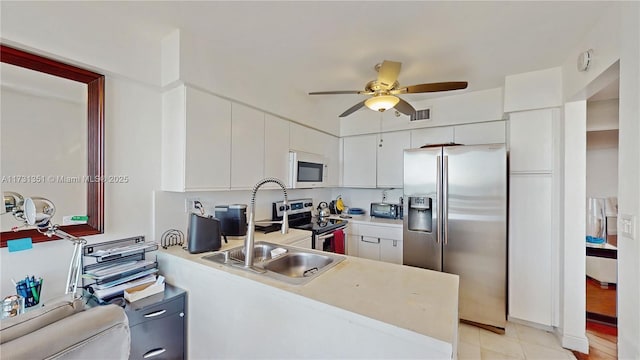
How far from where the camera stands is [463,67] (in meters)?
2.30

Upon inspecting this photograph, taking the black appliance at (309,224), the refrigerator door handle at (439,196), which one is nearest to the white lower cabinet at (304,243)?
the black appliance at (309,224)

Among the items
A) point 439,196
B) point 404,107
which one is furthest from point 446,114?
point 439,196

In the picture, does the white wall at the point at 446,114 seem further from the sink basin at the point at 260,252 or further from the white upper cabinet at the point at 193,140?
the sink basin at the point at 260,252

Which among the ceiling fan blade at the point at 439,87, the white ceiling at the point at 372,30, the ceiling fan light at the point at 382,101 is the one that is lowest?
the ceiling fan light at the point at 382,101

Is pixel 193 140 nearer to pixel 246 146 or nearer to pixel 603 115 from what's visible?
pixel 246 146

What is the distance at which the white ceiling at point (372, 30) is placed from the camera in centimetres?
152

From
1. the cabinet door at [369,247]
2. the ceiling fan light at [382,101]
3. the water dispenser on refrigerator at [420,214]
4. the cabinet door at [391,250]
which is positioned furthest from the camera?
the cabinet door at [369,247]

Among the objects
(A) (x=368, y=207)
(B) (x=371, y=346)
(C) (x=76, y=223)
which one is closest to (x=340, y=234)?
(A) (x=368, y=207)

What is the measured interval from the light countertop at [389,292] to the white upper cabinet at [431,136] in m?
2.15

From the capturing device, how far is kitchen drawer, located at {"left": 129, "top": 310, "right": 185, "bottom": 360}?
4.71ft

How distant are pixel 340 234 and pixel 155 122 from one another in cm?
219

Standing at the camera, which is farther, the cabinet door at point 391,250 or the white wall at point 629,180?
the cabinet door at point 391,250

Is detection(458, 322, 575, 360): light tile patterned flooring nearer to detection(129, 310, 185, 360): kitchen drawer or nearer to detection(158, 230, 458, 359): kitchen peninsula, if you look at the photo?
detection(158, 230, 458, 359): kitchen peninsula

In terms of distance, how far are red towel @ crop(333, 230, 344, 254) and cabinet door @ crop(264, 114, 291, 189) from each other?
32.7 inches
